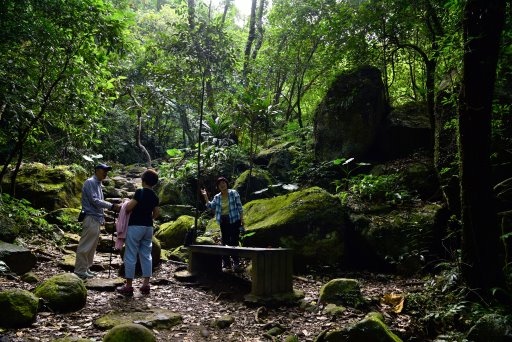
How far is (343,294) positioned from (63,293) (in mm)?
3883

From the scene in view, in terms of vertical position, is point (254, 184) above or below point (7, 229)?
above

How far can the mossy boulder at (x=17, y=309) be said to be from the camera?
170 inches

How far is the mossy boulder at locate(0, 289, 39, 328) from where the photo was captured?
14.1 ft

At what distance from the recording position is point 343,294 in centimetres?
584

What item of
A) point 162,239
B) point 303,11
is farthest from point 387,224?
point 303,11

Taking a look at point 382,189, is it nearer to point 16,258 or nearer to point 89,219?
point 89,219

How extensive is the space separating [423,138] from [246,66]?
28.4 feet

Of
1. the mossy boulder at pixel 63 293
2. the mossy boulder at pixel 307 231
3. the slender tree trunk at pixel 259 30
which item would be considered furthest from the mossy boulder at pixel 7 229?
the slender tree trunk at pixel 259 30

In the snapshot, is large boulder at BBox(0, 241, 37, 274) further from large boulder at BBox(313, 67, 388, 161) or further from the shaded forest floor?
large boulder at BBox(313, 67, 388, 161)

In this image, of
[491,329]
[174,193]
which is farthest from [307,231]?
[174,193]

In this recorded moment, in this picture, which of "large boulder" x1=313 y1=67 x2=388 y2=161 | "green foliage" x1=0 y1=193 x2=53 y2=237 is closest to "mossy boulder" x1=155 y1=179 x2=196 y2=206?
"green foliage" x1=0 y1=193 x2=53 y2=237

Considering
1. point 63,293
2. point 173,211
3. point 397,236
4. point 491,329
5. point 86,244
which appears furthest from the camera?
point 173,211

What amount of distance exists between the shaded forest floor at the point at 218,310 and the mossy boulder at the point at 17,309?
11 centimetres

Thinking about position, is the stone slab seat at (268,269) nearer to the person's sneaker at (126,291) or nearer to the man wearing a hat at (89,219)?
the person's sneaker at (126,291)
